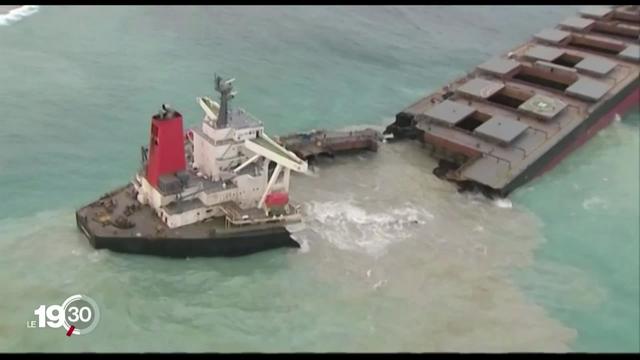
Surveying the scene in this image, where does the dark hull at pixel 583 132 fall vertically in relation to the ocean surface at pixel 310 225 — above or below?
above

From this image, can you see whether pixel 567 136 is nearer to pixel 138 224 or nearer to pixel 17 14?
pixel 138 224

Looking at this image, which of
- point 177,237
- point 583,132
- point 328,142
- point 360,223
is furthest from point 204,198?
point 583,132

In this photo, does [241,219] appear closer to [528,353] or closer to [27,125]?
[528,353]

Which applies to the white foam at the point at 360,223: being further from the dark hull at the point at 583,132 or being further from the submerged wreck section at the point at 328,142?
the dark hull at the point at 583,132

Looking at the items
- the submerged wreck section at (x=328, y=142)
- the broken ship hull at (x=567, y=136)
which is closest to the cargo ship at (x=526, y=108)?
the broken ship hull at (x=567, y=136)

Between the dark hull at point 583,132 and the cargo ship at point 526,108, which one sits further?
the cargo ship at point 526,108

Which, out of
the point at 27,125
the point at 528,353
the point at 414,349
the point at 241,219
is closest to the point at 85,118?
the point at 27,125

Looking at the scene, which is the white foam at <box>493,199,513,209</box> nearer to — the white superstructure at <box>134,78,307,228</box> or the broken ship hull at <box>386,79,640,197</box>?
the broken ship hull at <box>386,79,640,197</box>
